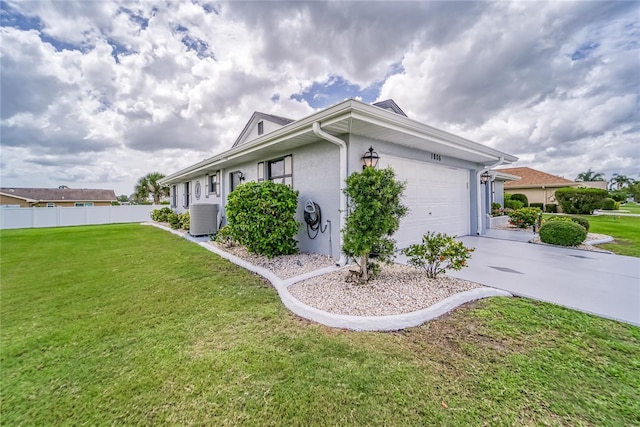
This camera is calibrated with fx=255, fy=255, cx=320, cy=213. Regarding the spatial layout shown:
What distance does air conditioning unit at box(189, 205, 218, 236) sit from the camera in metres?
9.89

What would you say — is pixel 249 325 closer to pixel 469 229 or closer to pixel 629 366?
pixel 629 366

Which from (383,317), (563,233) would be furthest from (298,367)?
(563,233)

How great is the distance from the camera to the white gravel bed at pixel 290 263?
5023mm

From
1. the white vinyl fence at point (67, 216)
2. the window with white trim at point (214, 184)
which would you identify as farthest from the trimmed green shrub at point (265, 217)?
the white vinyl fence at point (67, 216)

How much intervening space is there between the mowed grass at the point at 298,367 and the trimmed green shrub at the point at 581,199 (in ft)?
71.4

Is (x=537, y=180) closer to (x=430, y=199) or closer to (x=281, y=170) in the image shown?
(x=430, y=199)

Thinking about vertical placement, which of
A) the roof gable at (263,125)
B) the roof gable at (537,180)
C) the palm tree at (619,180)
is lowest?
the roof gable at (537,180)

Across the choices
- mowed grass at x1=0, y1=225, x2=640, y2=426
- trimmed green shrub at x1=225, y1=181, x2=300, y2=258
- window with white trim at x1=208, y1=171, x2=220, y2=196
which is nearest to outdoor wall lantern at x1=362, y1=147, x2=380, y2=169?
trimmed green shrub at x1=225, y1=181, x2=300, y2=258

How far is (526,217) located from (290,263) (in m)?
10.3

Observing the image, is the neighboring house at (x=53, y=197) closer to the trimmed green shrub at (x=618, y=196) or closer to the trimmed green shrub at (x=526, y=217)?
the trimmed green shrub at (x=526, y=217)

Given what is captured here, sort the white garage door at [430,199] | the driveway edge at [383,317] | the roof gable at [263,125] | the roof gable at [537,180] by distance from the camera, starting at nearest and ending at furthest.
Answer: the driveway edge at [383,317] < the white garage door at [430,199] < the roof gable at [263,125] < the roof gable at [537,180]

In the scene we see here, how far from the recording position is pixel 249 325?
3113mm

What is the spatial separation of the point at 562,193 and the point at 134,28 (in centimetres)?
2635

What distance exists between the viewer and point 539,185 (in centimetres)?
→ 2303
